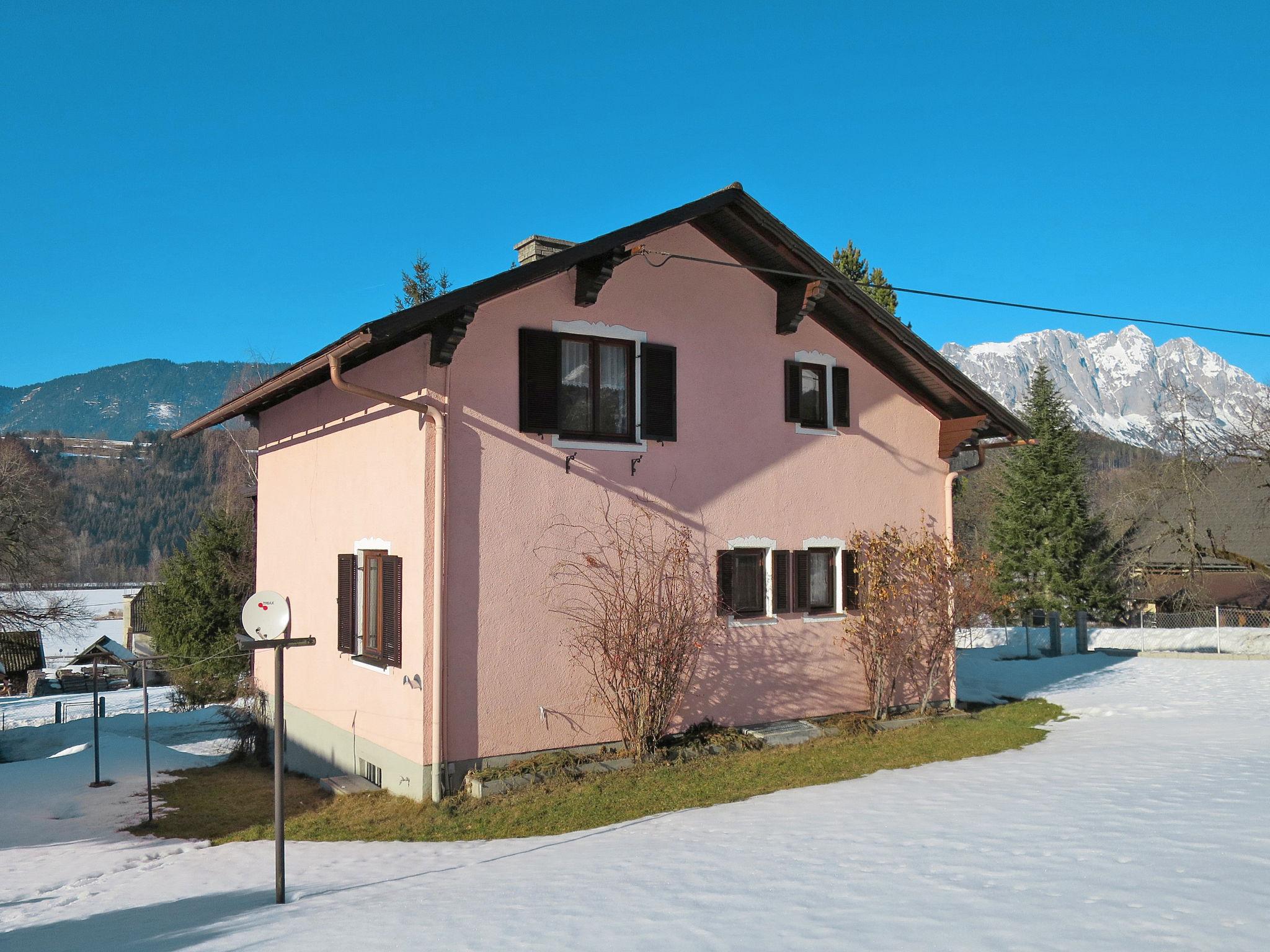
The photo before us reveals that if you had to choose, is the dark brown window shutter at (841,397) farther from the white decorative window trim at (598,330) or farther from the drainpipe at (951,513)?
the white decorative window trim at (598,330)

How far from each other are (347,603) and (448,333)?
162 inches

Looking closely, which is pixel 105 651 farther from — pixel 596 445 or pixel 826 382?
pixel 826 382

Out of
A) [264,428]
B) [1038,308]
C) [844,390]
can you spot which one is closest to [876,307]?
[844,390]

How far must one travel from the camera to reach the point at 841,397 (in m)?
13.4

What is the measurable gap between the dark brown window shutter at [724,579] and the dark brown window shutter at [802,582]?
1.10 meters

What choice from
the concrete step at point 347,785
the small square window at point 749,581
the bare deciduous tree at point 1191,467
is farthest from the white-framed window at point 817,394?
the bare deciduous tree at point 1191,467

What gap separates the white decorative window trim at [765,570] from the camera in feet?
39.8

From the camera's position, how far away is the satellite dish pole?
6.98m

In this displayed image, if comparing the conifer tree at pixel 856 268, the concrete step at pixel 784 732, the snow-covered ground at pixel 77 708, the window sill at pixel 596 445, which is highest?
the conifer tree at pixel 856 268

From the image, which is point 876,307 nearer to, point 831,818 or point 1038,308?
A: point 1038,308

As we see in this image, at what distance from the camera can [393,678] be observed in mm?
10484

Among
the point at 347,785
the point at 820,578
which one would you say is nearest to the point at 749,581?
the point at 820,578

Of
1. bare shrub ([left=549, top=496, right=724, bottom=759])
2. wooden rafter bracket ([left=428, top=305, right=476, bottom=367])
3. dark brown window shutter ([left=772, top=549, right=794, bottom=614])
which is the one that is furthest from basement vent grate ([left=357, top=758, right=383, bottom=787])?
dark brown window shutter ([left=772, top=549, right=794, bottom=614])

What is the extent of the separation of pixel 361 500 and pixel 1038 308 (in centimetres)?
991
